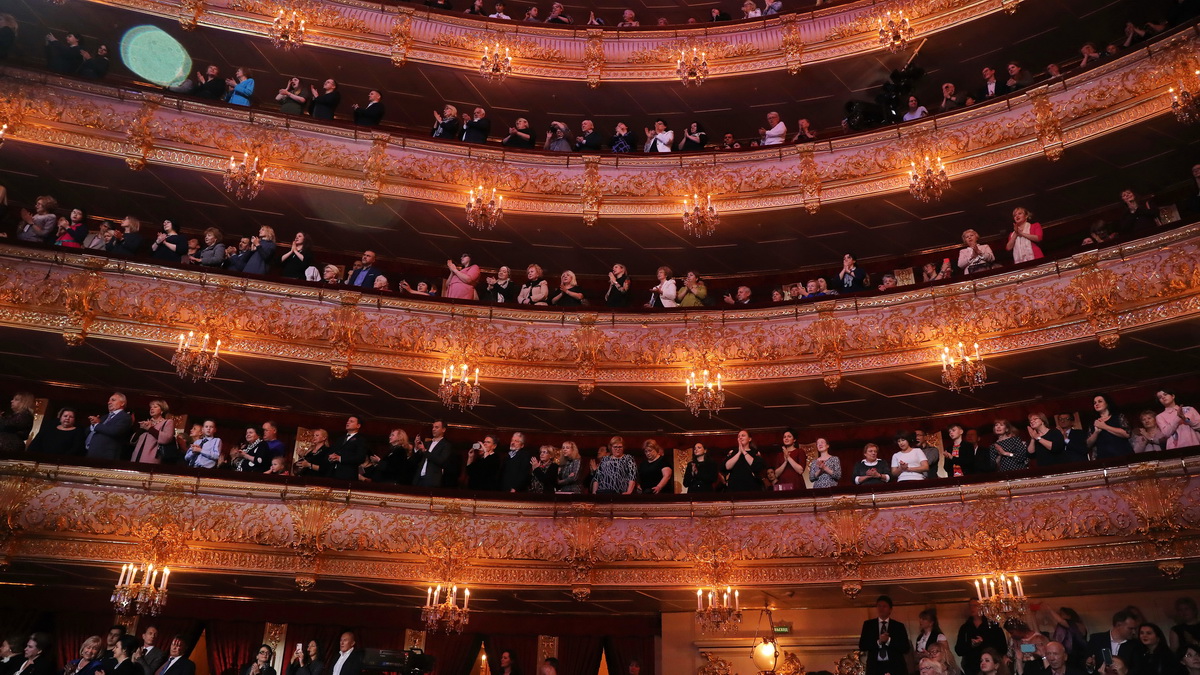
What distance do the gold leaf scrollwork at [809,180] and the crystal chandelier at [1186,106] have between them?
4.54 meters

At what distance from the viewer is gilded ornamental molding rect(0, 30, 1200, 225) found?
11516 mm

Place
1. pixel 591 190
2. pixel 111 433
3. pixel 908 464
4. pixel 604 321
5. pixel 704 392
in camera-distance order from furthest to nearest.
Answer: pixel 591 190 < pixel 604 321 < pixel 704 392 < pixel 908 464 < pixel 111 433

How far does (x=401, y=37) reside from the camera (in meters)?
14.3

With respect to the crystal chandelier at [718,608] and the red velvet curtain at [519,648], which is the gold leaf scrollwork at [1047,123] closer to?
Result: the crystal chandelier at [718,608]

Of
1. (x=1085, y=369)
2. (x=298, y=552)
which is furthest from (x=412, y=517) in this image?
(x=1085, y=369)

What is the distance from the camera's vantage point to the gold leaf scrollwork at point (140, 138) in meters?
12.1

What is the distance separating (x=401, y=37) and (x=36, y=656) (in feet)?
33.9

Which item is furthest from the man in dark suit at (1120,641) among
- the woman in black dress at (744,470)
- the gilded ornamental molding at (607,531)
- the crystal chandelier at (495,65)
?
the crystal chandelier at (495,65)

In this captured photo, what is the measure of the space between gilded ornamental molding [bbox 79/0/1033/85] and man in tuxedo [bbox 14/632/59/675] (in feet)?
30.5

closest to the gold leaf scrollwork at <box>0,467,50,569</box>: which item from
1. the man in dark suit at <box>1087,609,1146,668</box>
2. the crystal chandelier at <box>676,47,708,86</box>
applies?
the crystal chandelier at <box>676,47,708,86</box>

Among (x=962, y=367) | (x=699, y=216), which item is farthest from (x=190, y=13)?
(x=962, y=367)

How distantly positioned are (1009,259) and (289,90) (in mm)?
11560

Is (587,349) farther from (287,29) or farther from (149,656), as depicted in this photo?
(287,29)

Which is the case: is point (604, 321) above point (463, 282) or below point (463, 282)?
below
